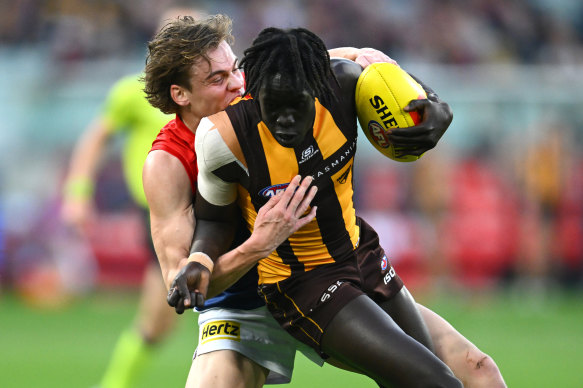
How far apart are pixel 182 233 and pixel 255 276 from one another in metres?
0.56

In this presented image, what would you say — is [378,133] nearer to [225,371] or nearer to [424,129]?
[424,129]

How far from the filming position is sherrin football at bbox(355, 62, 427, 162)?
3.90 metres

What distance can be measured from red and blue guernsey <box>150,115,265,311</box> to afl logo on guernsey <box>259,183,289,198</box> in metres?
0.38

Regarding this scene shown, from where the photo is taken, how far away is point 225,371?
13.9ft

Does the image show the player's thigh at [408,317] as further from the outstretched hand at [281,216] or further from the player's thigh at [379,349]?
the outstretched hand at [281,216]

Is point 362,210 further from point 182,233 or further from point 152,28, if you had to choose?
point 182,233

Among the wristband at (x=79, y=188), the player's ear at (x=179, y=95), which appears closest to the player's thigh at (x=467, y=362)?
the player's ear at (x=179, y=95)

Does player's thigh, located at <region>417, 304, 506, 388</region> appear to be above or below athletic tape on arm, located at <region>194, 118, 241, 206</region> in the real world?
below

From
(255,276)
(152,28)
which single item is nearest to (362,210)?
(152,28)

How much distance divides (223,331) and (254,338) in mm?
153

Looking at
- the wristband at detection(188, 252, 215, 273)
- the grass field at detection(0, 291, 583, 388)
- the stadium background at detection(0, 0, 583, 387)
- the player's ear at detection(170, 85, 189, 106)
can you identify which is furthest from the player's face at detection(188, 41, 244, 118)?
the stadium background at detection(0, 0, 583, 387)

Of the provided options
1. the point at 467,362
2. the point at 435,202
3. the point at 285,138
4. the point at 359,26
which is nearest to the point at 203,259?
the point at 285,138

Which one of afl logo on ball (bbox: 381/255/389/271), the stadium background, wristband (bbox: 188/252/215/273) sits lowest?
wristband (bbox: 188/252/215/273)

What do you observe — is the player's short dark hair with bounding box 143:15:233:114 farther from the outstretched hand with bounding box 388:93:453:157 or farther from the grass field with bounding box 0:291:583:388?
the grass field with bounding box 0:291:583:388
